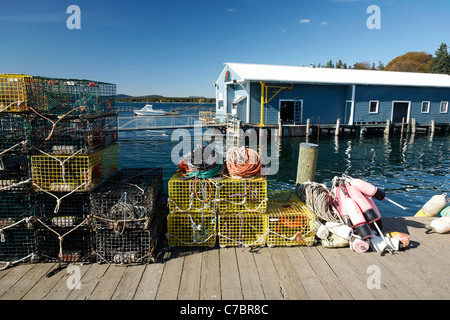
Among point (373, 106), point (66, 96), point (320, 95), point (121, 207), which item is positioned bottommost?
point (121, 207)

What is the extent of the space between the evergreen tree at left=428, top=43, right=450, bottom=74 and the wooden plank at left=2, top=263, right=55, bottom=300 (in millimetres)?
84358

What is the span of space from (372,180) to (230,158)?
12349 mm

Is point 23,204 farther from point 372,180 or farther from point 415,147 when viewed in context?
point 415,147

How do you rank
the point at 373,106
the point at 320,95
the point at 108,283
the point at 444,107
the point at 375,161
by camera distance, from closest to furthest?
the point at 108,283 → the point at 375,161 → the point at 320,95 → the point at 373,106 → the point at 444,107

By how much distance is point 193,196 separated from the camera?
4.82m

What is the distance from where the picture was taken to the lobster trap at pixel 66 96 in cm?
438

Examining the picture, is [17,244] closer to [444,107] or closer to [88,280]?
[88,280]

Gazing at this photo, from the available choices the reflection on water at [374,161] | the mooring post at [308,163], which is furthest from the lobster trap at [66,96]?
the reflection on water at [374,161]

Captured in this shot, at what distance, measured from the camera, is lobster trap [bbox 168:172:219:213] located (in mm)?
4801

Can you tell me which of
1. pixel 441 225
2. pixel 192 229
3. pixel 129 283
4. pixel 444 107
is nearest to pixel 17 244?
pixel 129 283

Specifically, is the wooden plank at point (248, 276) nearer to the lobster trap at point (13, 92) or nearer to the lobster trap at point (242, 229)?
the lobster trap at point (242, 229)

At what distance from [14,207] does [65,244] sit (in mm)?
886

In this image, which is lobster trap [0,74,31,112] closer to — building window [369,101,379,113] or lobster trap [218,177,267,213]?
lobster trap [218,177,267,213]

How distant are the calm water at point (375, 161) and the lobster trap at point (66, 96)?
8.71 m
